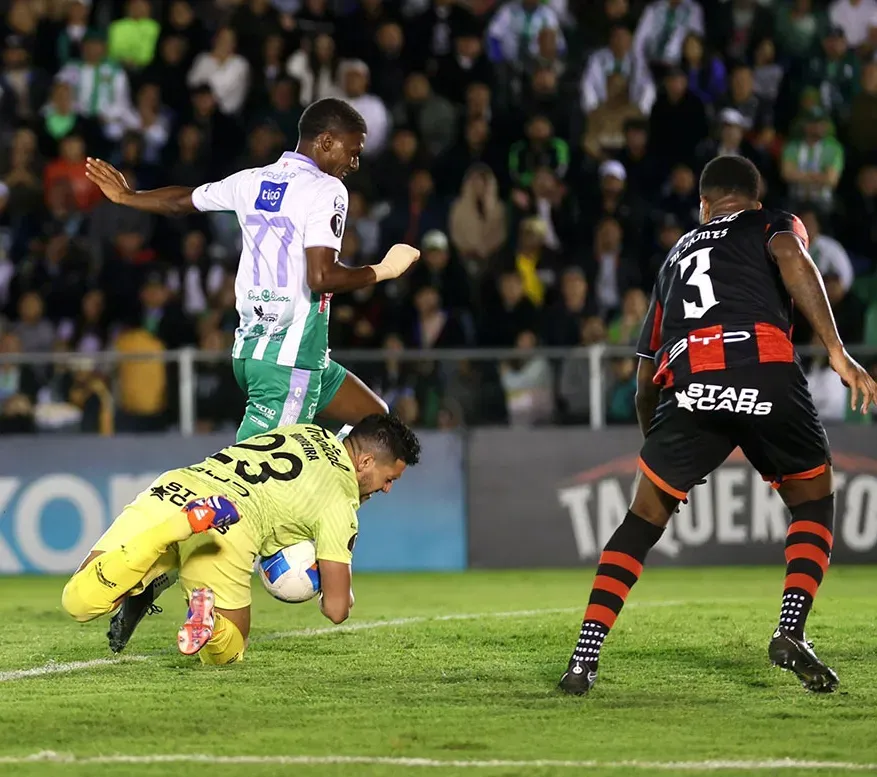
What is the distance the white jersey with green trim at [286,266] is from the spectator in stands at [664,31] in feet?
32.6

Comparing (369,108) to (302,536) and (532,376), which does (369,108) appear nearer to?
(532,376)

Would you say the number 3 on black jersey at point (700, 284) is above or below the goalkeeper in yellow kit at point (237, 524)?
above

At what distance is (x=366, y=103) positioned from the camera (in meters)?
16.2

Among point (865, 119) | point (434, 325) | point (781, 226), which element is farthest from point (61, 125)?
point (781, 226)

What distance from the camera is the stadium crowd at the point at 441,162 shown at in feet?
44.2

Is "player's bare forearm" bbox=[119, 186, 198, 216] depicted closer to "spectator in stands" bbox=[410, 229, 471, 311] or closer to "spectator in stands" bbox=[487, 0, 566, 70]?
"spectator in stands" bbox=[410, 229, 471, 311]

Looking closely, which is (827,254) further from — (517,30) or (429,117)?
(517,30)

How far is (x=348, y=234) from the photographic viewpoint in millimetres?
14578

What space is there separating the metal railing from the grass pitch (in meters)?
3.37

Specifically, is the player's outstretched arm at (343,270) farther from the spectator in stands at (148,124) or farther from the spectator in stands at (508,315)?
the spectator in stands at (148,124)

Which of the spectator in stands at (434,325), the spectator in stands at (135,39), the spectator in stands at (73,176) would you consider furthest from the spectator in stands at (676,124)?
the spectator in stands at (73,176)

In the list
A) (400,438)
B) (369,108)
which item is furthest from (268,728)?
(369,108)

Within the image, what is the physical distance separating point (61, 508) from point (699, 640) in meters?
6.91

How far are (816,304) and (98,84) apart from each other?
11.9 meters
